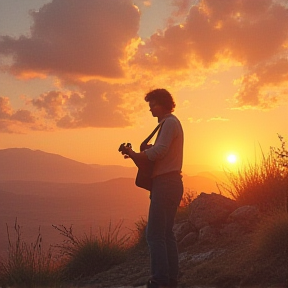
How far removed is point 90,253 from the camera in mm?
9602

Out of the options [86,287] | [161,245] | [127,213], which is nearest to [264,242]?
[161,245]

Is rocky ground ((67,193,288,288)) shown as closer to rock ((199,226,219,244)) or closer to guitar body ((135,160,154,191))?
rock ((199,226,219,244))

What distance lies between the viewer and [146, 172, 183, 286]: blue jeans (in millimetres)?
5391

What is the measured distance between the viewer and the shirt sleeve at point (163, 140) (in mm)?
5320

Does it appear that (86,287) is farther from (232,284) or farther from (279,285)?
(279,285)

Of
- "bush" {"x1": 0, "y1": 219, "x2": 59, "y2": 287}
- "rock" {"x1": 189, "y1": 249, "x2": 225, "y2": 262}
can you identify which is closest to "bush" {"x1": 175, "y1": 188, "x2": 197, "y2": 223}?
"rock" {"x1": 189, "y1": 249, "x2": 225, "y2": 262}

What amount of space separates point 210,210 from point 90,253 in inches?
90.0

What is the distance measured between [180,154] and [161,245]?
0.95m

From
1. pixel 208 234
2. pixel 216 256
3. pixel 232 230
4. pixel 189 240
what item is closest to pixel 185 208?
pixel 189 240

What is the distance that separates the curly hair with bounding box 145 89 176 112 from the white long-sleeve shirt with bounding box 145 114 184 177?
0.64 ft

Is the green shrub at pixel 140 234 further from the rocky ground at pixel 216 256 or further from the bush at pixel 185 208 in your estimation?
the bush at pixel 185 208

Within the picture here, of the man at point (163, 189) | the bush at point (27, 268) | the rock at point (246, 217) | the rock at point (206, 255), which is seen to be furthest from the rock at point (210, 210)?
the man at point (163, 189)

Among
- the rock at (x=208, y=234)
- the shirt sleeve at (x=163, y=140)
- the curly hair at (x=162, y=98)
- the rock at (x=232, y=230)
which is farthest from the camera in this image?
the rock at (x=208, y=234)

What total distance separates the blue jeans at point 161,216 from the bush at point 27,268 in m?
1.96
